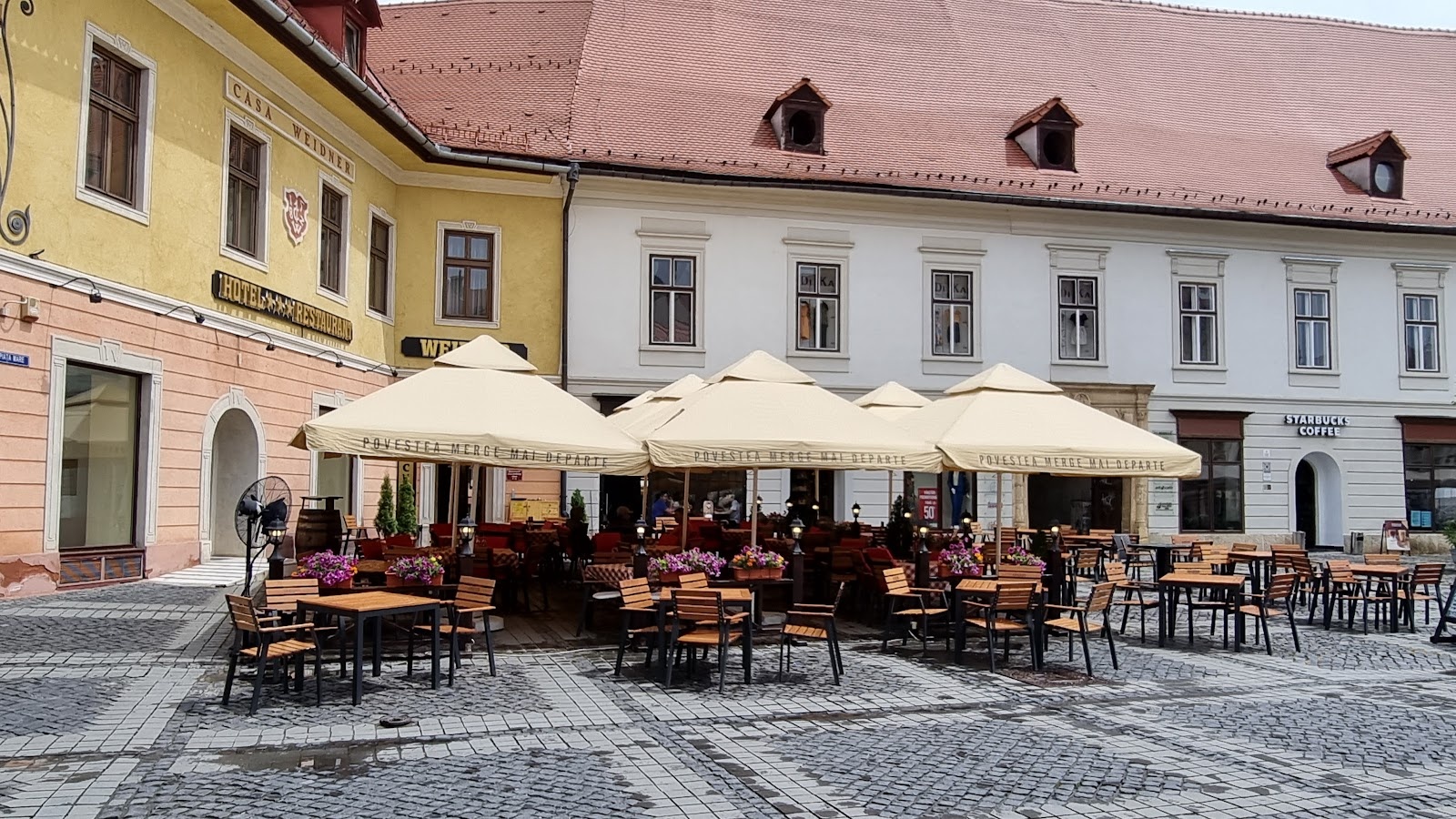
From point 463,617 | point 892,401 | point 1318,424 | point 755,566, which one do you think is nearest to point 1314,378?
point 1318,424

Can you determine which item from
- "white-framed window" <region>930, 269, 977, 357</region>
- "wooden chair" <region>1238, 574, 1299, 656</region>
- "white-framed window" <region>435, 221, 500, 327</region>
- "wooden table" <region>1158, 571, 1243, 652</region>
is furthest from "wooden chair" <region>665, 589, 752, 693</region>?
"white-framed window" <region>930, 269, 977, 357</region>

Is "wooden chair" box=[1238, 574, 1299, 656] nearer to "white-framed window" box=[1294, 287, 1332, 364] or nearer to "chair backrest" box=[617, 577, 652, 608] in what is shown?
"chair backrest" box=[617, 577, 652, 608]

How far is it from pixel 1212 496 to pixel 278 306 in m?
19.7

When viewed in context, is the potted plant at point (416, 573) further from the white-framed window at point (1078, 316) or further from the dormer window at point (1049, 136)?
the dormer window at point (1049, 136)

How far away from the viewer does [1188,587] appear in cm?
1179

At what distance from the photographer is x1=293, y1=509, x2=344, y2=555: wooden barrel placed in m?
14.9

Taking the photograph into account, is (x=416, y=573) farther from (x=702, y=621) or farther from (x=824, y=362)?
(x=824, y=362)

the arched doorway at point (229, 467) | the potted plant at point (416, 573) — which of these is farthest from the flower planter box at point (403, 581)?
the arched doorway at point (229, 467)

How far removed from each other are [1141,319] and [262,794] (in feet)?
77.0

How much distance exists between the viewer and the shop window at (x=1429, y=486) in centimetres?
2747

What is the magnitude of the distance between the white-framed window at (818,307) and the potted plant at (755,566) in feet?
45.3

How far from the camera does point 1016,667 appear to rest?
1011cm

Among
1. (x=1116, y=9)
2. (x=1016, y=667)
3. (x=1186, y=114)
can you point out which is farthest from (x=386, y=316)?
(x=1116, y=9)

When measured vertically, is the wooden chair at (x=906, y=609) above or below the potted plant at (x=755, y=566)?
below
